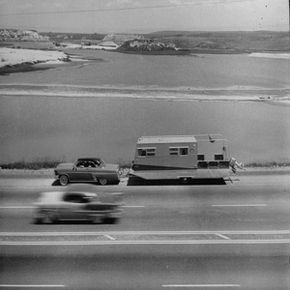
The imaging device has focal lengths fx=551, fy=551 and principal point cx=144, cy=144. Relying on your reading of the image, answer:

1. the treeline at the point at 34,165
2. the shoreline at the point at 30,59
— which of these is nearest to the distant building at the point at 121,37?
the shoreline at the point at 30,59

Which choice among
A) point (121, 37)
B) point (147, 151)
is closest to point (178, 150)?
point (147, 151)

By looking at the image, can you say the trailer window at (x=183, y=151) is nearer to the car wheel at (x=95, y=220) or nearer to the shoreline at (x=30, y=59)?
the car wheel at (x=95, y=220)

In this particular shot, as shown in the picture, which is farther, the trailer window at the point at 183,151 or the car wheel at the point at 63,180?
the trailer window at the point at 183,151

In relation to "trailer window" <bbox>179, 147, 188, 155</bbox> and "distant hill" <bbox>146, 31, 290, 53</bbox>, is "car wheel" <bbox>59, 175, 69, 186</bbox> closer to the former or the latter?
"trailer window" <bbox>179, 147, 188, 155</bbox>

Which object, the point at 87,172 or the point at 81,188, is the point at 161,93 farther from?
the point at 81,188

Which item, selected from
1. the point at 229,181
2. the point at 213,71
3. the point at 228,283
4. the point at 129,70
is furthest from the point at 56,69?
the point at 228,283
